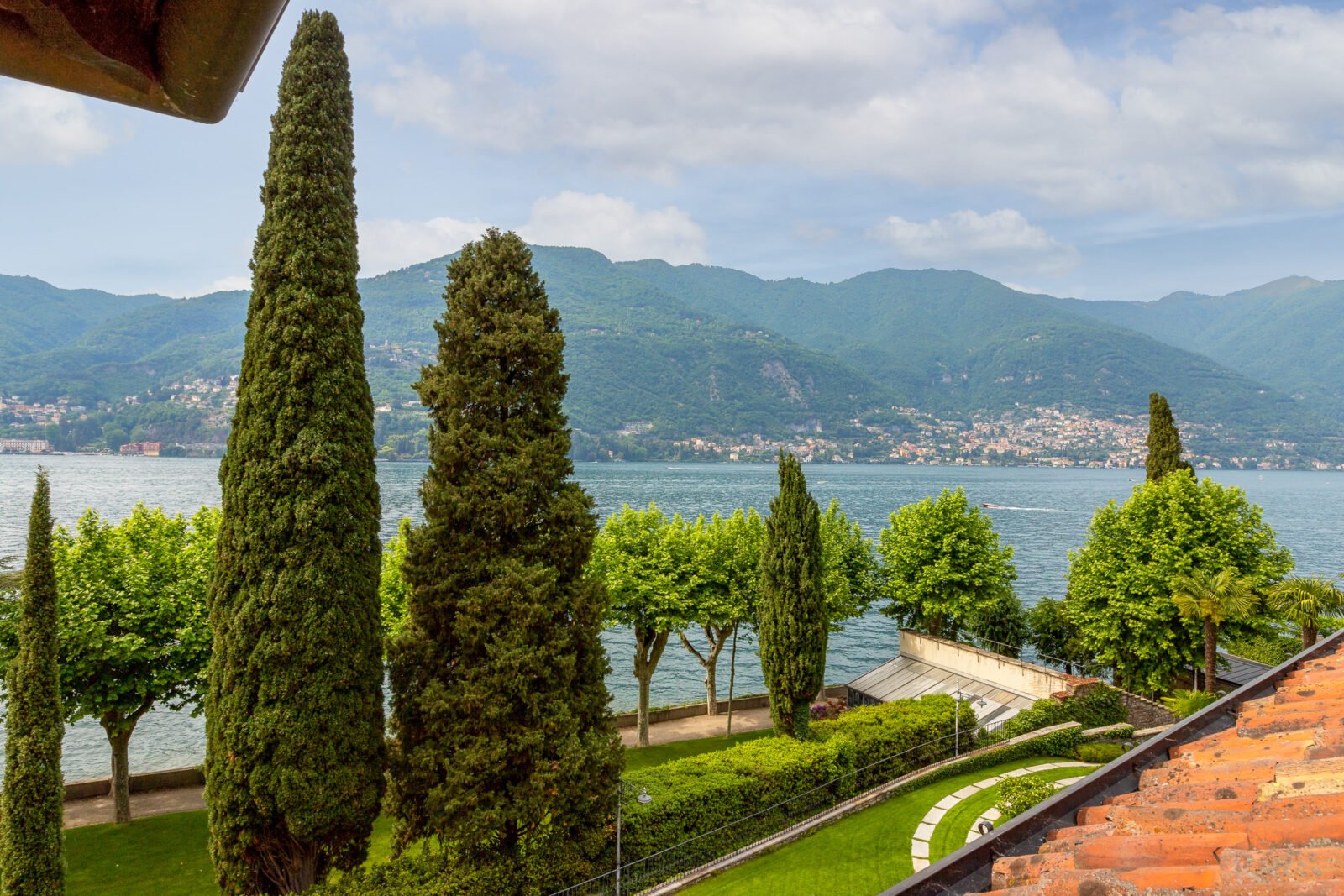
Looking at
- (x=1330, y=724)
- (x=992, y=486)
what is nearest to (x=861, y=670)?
(x=1330, y=724)

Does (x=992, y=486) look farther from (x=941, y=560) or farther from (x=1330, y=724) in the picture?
(x=1330, y=724)

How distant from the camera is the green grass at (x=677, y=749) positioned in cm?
2509

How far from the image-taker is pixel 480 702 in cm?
1296

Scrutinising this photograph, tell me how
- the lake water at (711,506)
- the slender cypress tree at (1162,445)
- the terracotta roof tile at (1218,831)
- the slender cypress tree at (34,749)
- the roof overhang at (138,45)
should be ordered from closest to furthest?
the roof overhang at (138,45) → the terracotta roof tile at (1218,831) → the slender cypress tree at (34,749) → the slender cypress tree at (1162,445) → the lake water at (711,506)

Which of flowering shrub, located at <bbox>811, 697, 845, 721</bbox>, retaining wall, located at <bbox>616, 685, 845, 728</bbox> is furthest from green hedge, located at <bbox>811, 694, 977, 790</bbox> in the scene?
retaining wall, located at <bbox>616, 685, 845, 728</bbox>

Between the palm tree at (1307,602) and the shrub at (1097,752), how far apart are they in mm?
7183

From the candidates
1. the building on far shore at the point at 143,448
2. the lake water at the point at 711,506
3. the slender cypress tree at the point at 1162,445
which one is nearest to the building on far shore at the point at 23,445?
the lake water at the point at 711,506

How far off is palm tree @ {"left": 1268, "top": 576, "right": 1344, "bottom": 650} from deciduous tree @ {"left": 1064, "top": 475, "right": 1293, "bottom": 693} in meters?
0.92

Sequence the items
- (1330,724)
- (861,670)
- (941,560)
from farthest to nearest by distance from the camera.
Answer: (861,670)
(941,560)
(1330,724)

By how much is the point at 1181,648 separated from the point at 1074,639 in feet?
20.4

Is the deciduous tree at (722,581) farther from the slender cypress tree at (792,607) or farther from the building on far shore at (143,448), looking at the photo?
the building on far shore at (143,448)

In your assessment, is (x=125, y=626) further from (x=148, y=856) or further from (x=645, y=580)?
(x=645, y=580)

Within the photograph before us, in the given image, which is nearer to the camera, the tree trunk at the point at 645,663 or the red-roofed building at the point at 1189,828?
the red-roofed building at the point at 1189,828

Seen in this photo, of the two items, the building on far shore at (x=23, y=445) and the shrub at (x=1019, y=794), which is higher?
the building on far shore at (x=23, y=445)
